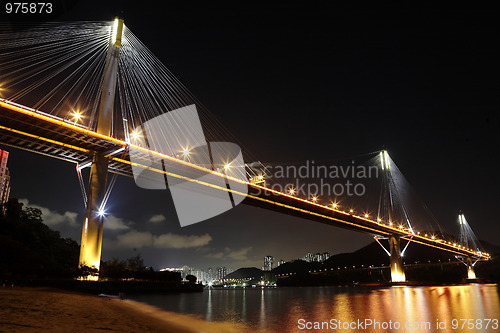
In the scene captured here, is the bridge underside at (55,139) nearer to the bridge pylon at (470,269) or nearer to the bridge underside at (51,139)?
the bridge underside at (51,139)

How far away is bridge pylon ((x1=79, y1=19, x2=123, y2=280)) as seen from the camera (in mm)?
21172

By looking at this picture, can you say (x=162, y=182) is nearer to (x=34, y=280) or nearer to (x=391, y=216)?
(x=34, y=280)

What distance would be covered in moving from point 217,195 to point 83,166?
15715 millimetres

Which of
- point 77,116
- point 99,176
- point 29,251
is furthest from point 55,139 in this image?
point 29,251

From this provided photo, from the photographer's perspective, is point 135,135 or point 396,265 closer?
point 135,135

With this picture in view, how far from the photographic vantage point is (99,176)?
2342cm

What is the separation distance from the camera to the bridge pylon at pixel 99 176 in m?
21.2

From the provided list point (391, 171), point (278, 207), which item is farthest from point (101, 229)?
point (391, 171)

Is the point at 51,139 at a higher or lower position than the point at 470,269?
higher

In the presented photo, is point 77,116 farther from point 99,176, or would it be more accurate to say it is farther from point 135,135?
point 135,135

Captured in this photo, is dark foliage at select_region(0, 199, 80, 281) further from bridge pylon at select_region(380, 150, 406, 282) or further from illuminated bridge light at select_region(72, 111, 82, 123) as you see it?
bridge pylon at select_region(380, 150, 406, 282)

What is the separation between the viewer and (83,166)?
25.4 m

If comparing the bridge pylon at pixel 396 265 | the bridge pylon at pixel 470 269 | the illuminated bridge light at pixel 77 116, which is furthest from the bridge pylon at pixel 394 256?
the illuminated bridge light at pixel 77 116

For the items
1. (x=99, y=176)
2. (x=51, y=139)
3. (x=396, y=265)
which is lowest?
(x=396, y=265)
